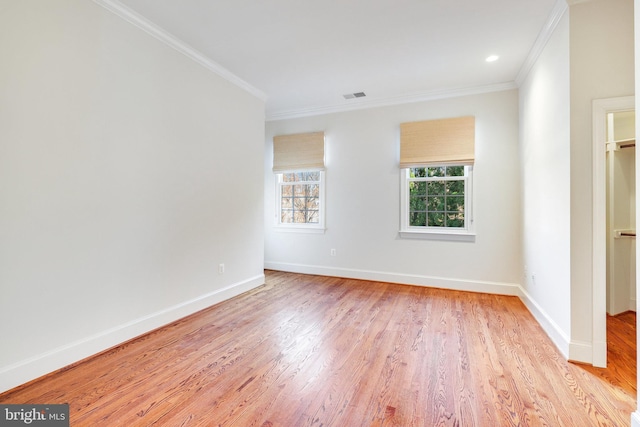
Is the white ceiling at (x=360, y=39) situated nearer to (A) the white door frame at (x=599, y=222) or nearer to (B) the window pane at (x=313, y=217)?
(A) the white door frame at (x=599, y=222)

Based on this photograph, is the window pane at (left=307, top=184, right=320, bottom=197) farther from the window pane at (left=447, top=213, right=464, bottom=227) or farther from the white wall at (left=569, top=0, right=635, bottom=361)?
the white wall at (left=569, top=0, right=635, bottom=361)

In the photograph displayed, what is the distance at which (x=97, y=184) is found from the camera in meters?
2.43

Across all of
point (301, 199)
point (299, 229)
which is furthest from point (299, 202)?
point (299, 229)

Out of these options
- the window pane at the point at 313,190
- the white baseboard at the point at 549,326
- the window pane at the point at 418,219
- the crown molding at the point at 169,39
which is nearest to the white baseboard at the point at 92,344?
the window pane at the point at 313,190

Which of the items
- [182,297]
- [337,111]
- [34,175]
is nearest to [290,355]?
[182,297]

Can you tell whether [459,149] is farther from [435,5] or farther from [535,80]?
[435,5]

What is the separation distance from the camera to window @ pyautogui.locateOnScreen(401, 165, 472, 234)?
436 centimetres

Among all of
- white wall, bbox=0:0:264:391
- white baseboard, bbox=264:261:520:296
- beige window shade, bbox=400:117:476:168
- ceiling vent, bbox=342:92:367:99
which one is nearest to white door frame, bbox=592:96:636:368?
white baseboard, bbox=264:261:520:296

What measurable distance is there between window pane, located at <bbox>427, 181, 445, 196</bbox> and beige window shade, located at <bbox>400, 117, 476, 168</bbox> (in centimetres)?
33

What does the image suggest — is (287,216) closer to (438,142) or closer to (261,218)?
(261,218)

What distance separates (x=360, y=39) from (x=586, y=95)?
198 cm

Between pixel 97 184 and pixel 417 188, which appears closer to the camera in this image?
pixel 97 184

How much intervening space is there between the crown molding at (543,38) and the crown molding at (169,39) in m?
3.34

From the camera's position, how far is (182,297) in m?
3.22
